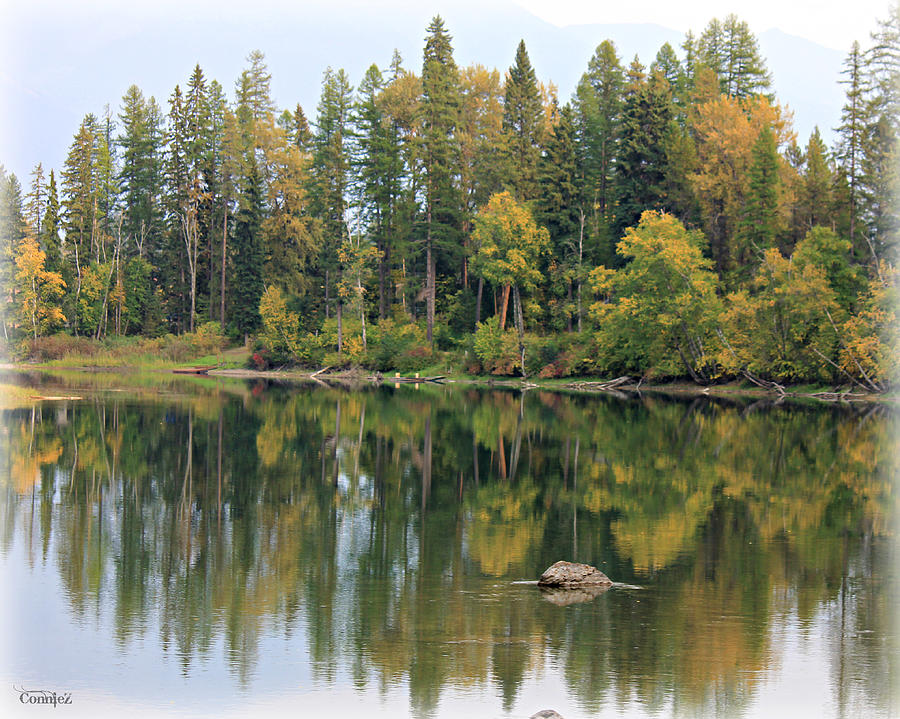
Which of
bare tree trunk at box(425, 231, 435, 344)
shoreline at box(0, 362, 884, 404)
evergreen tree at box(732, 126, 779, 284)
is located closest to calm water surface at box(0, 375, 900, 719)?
shoreline at box(0, 362, 884, 404)

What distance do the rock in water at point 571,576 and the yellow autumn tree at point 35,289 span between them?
76.1 meters

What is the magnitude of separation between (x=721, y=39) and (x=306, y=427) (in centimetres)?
6185

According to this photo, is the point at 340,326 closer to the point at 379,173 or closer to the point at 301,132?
the point at 379,173

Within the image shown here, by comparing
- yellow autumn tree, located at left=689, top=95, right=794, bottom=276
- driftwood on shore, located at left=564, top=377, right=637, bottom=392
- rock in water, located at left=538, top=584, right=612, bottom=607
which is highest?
yellow autumn tree, located at left=689, top=95, right=794, bottom=276

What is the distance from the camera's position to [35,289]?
265 ft

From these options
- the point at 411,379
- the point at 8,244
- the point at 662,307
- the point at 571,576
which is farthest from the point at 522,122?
the point at 571,576

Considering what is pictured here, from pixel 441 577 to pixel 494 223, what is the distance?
56.3 m

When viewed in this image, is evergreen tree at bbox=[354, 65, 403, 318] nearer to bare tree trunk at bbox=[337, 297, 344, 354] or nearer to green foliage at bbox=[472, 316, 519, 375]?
bare tree trunk at bbox=[337, 297, 344, 354]

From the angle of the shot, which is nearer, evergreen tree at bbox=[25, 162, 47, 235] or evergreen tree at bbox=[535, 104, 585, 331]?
evergreen tree at bbox=[535, 104, 585, 331]

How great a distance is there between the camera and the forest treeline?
184 ft

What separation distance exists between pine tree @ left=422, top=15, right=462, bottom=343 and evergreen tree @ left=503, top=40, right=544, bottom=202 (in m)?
4.39

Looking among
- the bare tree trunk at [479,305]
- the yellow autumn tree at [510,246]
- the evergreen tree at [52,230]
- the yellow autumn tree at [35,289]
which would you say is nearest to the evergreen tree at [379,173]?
the bare tree trunk at [479,305]

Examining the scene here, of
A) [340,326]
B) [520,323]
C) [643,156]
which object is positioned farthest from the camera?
[340,326]

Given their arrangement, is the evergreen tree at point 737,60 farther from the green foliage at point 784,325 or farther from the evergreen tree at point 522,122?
the green foliage at point 784,325
